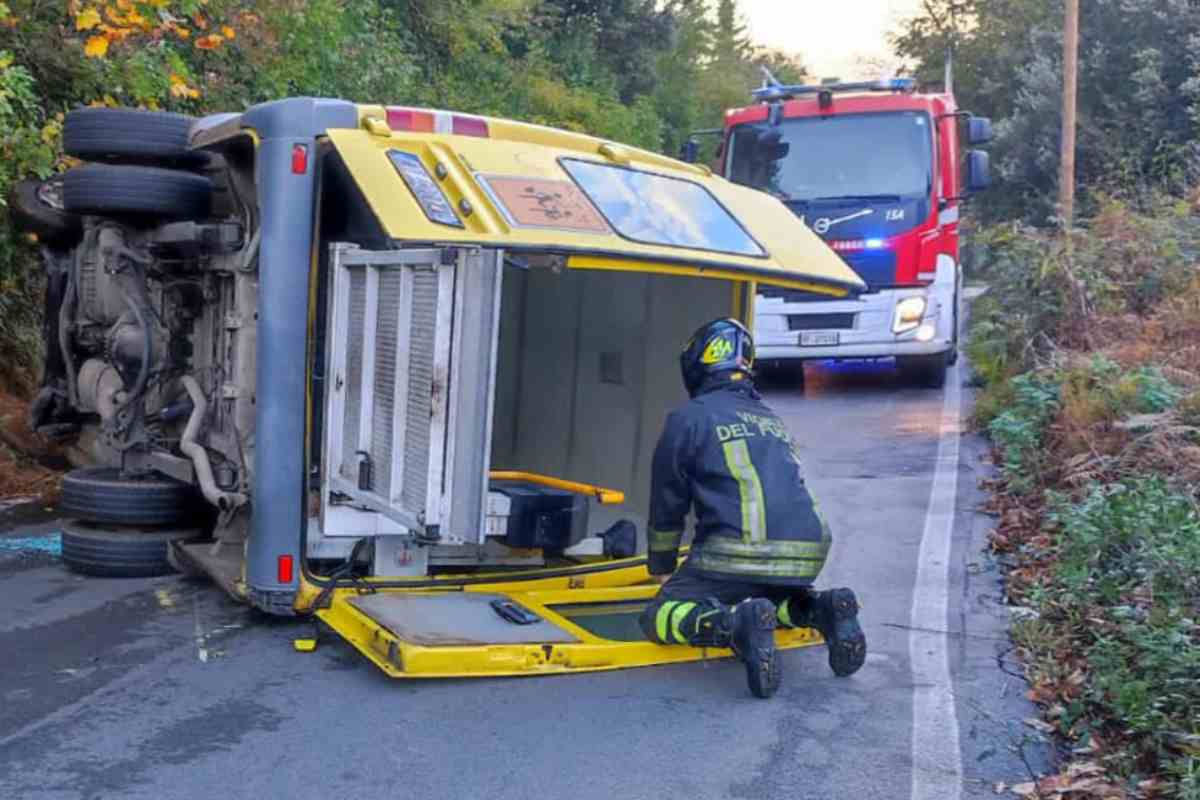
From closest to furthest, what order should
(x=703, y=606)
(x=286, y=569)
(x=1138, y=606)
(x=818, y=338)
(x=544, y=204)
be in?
(x=544, y=204)
(x=703, y=606)
(x=1138, y=606)
(x=286, y=569)
(x=818, y=338)

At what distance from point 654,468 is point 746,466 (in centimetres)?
40

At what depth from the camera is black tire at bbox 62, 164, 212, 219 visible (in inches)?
273

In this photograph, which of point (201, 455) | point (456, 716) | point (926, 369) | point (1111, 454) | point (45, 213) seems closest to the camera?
point (456, 716)

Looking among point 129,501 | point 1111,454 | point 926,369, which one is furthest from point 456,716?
point 926,369

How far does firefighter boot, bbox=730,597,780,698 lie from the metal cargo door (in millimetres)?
1034

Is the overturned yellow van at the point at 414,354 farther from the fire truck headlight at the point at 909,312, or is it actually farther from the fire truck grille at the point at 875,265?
the fire truck headlight at the point at 909,312

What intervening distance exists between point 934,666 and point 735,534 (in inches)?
42.8

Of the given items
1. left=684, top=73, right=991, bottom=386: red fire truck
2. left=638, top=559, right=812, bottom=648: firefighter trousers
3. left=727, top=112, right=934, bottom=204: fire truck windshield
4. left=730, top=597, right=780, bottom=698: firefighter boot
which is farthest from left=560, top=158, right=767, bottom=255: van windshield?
left=727, top=112, right=934, bottom=204: fire truck windshield

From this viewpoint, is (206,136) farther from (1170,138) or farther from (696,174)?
(1170,138)

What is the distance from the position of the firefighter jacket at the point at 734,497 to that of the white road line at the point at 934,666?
26.3 inches

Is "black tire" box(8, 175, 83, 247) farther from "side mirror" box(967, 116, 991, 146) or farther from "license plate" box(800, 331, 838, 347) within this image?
"side mirror" box(967, 116, 991, 146)

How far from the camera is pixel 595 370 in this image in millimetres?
7742

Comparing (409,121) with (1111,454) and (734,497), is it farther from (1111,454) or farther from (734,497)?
(1111,454)

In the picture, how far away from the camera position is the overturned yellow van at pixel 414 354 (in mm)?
5203
